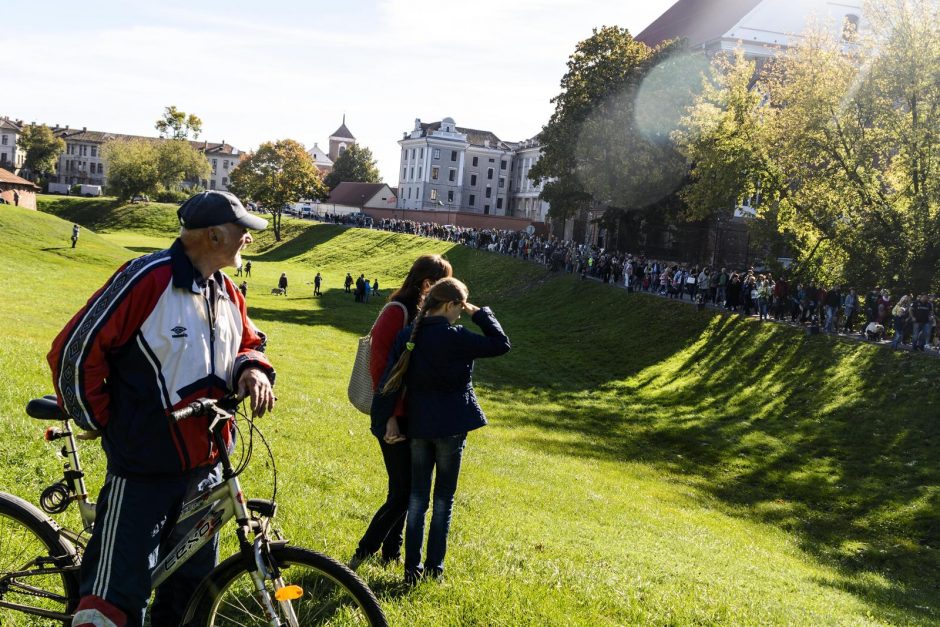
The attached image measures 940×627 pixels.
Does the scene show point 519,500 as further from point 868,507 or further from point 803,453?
point 803,453

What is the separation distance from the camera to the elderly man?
130 inches

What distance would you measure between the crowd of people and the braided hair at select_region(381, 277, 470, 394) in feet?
73.3

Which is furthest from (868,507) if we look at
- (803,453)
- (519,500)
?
(519,500)

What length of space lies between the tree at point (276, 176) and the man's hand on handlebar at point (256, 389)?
84013mm

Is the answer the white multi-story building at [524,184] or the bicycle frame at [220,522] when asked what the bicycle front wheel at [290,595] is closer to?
the bicycle frame at [220,522]

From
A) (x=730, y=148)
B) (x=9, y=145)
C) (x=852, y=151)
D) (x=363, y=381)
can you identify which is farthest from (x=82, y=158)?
(x=363, y=381)

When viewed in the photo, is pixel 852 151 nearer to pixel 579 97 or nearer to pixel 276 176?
pixel 579 97

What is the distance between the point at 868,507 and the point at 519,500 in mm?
9843

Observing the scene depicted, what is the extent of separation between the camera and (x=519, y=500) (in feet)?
35.4

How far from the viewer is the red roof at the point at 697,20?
183ft

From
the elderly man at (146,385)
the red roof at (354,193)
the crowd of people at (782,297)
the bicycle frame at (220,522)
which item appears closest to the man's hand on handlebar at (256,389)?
the elderly man at (146,385)

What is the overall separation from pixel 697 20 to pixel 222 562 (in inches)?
2611

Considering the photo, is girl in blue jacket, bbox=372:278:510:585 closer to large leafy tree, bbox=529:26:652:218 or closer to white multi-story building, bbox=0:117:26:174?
large leafy tree, bbox=529:26:652:218

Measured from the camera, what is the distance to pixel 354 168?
419ft
